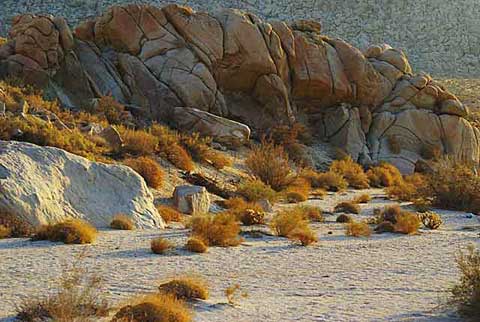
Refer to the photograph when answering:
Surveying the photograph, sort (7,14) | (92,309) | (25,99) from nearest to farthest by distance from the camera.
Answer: (92,309) < (25,99) < (7,14)

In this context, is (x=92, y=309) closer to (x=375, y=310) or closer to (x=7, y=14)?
(x=375, y=310)

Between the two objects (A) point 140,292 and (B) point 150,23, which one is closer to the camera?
(A) point 140,292

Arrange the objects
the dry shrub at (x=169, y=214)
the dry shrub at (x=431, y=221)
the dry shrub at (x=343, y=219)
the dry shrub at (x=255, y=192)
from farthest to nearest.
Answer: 1. the dry shrub at (x=255, y=192)
2. the dry shrub at (x=343, y=219)
3. the dry shrub at (x=431, y=221)
4. the dry shrub at (x=169, y=214)

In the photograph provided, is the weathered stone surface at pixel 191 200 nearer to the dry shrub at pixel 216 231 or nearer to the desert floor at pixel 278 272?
the desert floor at pixel 278 272

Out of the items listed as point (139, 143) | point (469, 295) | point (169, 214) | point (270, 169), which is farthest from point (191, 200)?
point (469, 295)

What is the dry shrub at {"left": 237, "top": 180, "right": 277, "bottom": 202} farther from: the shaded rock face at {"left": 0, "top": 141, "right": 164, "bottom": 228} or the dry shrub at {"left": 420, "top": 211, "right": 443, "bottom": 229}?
the shaded rock face at {"left": 0, "top": 141, "right": 164, "bottom": 228}

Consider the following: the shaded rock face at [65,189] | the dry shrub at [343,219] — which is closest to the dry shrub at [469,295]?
the shaded rock face at [65,189]

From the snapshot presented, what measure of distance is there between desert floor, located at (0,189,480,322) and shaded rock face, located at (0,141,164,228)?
904mm

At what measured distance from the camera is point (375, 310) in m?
9.30

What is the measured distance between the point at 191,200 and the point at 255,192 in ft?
12.4

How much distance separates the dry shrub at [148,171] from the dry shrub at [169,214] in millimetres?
2740

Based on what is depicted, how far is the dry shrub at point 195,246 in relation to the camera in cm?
1337

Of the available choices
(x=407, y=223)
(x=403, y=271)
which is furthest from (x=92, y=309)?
(x=407, y=223)

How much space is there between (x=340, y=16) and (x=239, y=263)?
7162 centimetres
